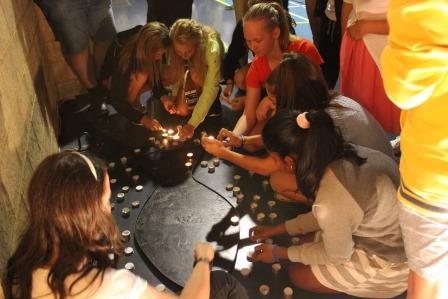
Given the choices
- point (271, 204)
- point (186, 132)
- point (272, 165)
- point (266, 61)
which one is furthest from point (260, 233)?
point (266, 61)

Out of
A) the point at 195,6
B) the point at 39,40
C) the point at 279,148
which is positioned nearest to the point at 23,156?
the point at 279,148

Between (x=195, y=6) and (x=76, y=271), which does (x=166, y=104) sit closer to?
(x=76, y=271)

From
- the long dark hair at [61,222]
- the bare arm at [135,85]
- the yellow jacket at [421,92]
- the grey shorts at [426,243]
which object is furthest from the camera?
the bare arm at [135,85]

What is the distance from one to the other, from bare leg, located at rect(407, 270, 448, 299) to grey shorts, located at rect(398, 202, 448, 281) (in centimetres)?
3

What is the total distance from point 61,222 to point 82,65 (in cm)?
215

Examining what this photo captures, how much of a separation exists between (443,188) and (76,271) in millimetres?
991

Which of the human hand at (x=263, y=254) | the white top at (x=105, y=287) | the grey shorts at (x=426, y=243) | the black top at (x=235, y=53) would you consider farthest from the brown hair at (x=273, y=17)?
the white top at (x=105, y=287)

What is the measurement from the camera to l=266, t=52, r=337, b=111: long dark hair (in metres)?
1.85

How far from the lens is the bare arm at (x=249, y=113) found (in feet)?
8.36

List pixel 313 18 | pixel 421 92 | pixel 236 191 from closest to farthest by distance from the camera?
pixel 421 92
pixel 236 191
pixel 313 18

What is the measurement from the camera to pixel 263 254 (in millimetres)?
1845

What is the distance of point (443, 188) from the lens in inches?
44.8

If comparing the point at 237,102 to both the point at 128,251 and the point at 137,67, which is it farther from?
the point at 128,251

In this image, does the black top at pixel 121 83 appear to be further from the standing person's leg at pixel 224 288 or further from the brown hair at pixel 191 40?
the standing person's leg at pixel 224 288
